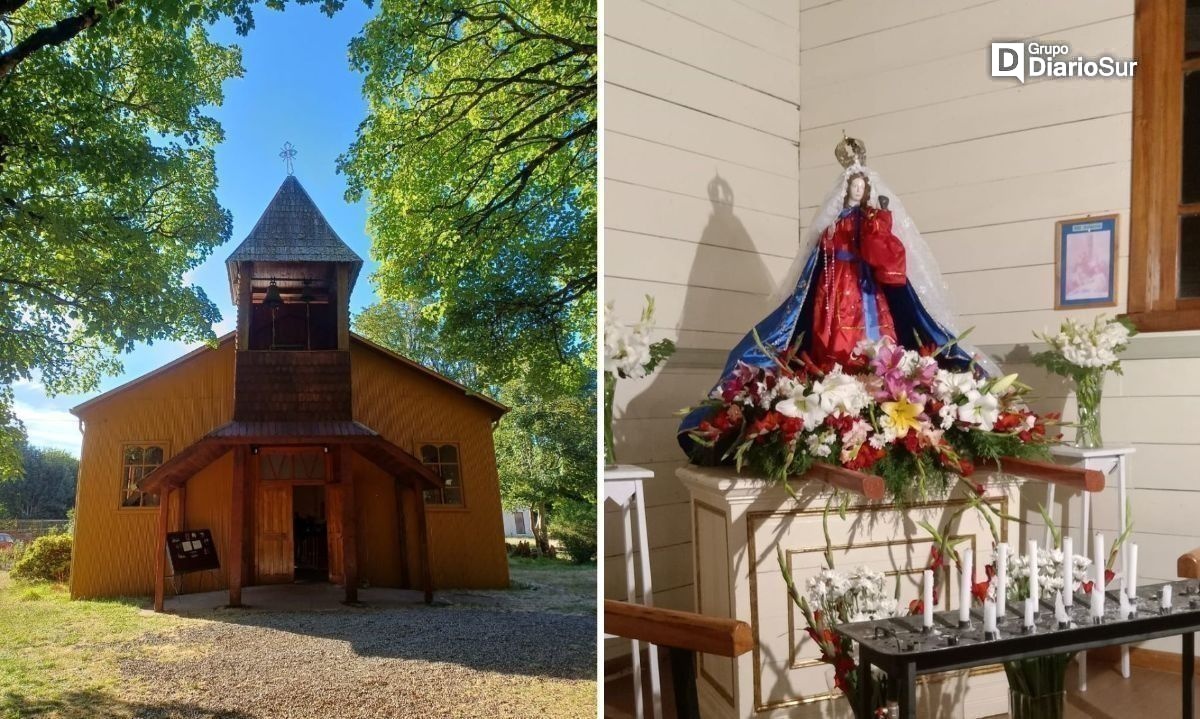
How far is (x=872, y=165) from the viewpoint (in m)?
3.29

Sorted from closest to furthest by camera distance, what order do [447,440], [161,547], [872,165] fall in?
[161,547] → [447,440] → [872,165]

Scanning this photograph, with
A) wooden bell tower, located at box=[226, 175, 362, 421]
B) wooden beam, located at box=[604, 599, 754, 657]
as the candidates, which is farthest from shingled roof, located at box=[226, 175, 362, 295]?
wooden beam, located at box=[604, 599, 754, 657]

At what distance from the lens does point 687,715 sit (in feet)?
4.64

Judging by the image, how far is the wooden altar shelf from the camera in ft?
6.44

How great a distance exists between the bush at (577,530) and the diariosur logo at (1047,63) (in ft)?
6.88

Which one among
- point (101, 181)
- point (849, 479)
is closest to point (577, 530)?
point (849, 479)

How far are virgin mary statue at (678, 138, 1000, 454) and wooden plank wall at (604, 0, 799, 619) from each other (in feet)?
1.44

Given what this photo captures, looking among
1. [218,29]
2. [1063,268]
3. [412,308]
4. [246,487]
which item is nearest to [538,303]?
[412,308]

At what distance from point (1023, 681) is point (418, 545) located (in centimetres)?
152

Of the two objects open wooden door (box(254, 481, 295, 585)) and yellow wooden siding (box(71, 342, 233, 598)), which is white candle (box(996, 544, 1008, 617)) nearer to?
open wooden door (box(254, 481, 295, 585))

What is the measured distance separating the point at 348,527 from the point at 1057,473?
1.77 metres

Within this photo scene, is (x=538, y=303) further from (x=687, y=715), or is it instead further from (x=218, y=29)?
(x=687, y=715)

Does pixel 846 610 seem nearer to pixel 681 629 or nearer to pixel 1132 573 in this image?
pixel 1132 573

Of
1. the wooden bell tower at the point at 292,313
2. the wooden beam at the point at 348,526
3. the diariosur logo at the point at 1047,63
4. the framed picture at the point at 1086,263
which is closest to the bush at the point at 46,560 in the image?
the wooden bell tower at the point at 292,313
